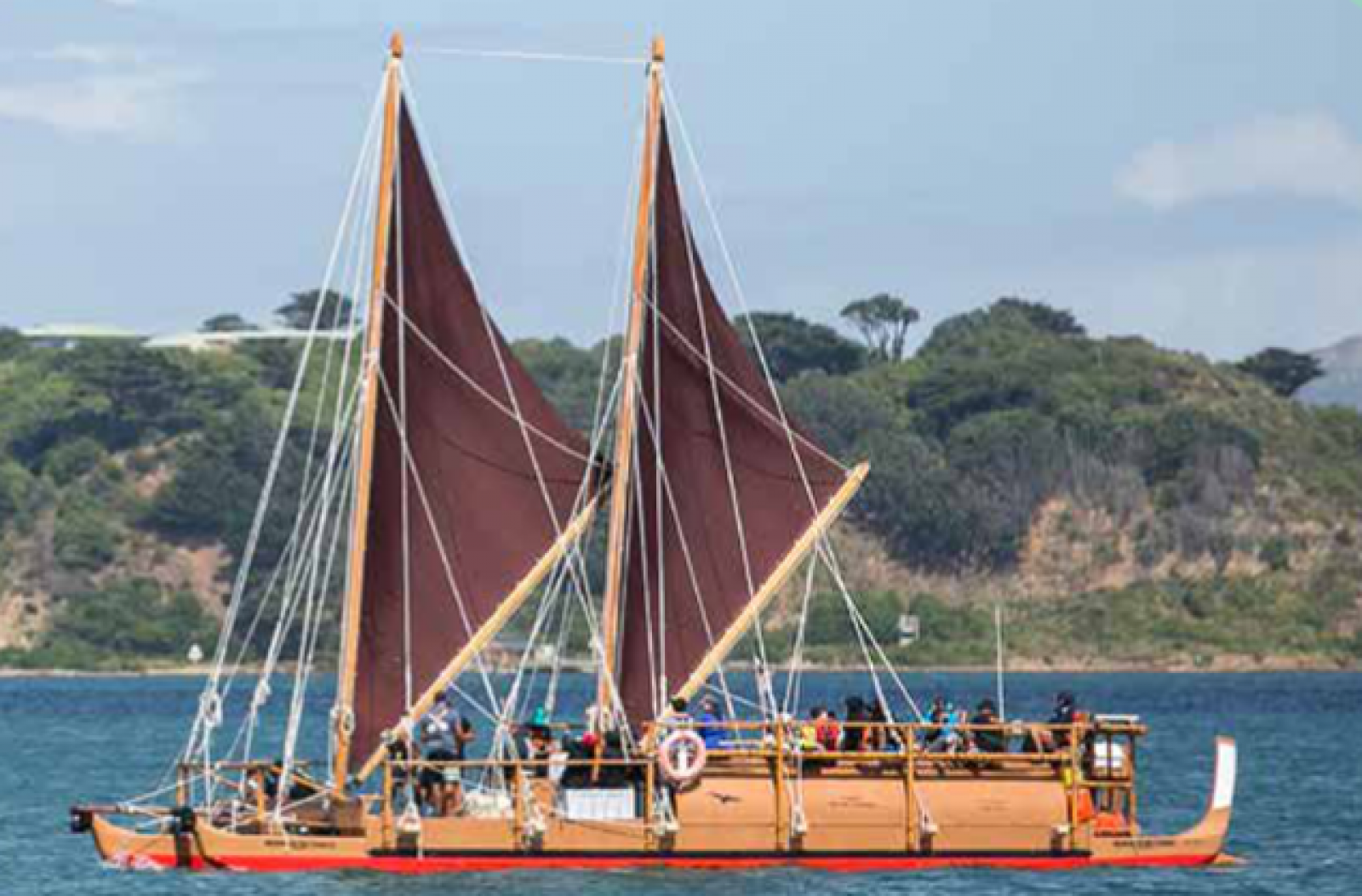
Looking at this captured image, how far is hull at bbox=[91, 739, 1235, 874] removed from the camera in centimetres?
5144

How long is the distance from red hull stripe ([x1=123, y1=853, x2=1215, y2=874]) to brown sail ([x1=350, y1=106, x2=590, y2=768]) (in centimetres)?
206

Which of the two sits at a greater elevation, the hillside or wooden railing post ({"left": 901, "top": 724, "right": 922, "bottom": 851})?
the hillside

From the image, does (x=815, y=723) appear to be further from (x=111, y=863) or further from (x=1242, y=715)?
(x=1242, y=715)

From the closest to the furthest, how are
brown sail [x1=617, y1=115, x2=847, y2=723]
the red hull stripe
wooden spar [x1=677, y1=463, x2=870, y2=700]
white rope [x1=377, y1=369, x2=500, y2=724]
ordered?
the red hull stripe
white rope [x1=377, y1=369, x2=500, y2=724]
wooden spar [x1=677, y1=463, x2=870, y2=700]
brown sail [x1=617, y1=115, x2=847, y2=723]

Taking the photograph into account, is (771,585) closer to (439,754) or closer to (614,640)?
(614,640)

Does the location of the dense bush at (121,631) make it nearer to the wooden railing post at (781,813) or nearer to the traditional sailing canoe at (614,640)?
the traditional sailing canoe at (614,640)

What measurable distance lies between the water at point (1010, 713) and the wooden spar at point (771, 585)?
4.65 meters

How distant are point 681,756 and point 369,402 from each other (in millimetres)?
7418

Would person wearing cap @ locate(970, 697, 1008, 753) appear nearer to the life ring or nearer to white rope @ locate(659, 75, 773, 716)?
white rope @ locate(659, 75, 773, 716)

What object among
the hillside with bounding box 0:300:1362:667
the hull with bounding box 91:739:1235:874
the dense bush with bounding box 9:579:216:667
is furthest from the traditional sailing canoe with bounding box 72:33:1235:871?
the dense bush with bounding box 9:579:216:667

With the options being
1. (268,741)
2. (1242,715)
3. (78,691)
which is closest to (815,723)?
(268,741)

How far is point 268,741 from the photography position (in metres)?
105

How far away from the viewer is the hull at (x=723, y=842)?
2025 inches

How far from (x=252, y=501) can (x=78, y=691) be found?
3392 centimetres
